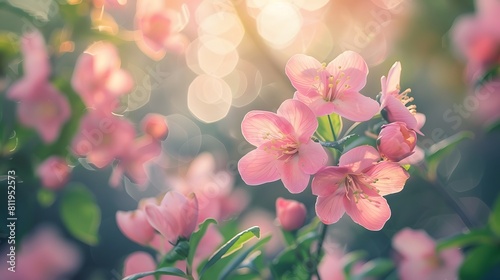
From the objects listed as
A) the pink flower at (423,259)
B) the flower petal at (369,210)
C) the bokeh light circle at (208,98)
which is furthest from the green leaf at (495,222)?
the bokeh light circle at (208,98)

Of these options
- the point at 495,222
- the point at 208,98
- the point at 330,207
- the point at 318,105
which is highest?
the point at 318,105

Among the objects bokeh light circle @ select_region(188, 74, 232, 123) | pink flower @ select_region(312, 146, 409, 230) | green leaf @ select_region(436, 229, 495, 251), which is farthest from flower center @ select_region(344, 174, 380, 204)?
bokeh light circle @ select_region(188, 74, 232, 123)

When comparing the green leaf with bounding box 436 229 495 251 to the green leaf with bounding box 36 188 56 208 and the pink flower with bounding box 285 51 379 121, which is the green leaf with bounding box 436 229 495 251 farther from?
the green leaf with bounding box 36 188 56 208

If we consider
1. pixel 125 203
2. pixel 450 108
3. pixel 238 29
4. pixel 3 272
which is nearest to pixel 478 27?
A: pixel 450 108

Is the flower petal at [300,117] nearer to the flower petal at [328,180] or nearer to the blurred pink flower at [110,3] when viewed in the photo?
the flower petal at [328,180]

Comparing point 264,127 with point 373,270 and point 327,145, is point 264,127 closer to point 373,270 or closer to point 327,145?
point 327,145

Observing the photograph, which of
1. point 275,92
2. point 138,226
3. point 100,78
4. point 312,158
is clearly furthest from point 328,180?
point 275,92
